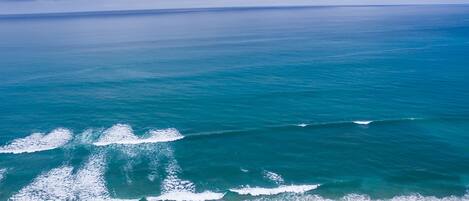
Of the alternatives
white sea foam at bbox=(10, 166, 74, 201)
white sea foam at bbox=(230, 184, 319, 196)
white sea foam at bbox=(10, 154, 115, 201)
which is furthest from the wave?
white sea foam at bbox=(10, 166, 74, 201)

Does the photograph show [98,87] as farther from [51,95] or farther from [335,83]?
[335,83]

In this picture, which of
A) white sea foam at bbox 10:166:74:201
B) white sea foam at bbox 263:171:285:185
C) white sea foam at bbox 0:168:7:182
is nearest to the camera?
white sea foam at bbox 10:166:74:201

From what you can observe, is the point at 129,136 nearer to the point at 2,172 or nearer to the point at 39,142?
the point at 39,142

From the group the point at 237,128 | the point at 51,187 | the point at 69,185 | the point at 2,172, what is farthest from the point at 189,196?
the point at 2,172

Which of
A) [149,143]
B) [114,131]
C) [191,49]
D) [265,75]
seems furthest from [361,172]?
[191,49]

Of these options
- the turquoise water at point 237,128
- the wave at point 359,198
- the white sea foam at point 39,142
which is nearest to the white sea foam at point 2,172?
the turquoise water at point 237,128

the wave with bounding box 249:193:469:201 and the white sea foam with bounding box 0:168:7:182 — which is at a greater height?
the white sea foam with bounding box 0:168:7:182

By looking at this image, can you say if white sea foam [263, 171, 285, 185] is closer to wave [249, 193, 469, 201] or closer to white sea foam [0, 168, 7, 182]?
wave [249, 193, 469, 201]
